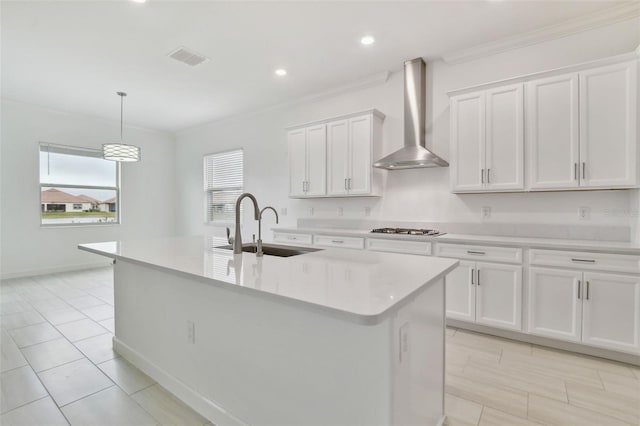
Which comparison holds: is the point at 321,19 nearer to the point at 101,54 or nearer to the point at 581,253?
the point at 101,54

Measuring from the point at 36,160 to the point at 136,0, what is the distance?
4.23 m

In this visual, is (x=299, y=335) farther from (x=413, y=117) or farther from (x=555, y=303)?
(x=413, y=117)

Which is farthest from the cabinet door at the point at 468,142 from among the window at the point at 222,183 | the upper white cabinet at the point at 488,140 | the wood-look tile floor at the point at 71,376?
the window at the point at 222,183

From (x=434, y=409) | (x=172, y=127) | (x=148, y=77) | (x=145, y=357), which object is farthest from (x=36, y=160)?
(x=434, y=409)

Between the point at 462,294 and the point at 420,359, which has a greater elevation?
the point at 420,359

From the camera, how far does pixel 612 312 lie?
2.32 metres

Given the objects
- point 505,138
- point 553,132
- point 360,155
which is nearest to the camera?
point 553,132

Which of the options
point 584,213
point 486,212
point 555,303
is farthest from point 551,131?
point 555,303

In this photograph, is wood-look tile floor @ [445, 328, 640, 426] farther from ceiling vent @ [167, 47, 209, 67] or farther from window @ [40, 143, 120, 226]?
window @ [40, 143, 120, 226]

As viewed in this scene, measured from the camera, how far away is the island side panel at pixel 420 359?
3.93 ft

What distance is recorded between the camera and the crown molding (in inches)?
103

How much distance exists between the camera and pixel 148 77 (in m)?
3.94

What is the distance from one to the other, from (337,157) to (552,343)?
114 inches

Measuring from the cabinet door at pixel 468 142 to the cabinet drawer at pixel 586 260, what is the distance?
813mm
